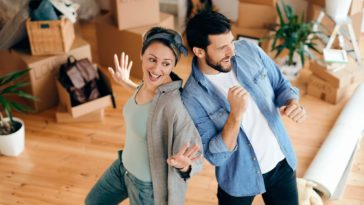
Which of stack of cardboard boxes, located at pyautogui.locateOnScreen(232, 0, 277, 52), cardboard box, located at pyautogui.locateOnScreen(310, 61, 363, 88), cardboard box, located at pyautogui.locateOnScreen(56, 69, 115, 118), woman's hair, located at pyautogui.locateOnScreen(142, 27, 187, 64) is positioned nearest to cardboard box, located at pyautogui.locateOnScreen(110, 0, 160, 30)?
cardboard box, located at pyautogui.locateOnScreen(56, 69, 115, 118)

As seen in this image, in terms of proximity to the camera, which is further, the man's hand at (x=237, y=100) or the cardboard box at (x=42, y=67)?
the cardboard box at (x=42, y=67)

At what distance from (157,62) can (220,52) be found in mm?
234

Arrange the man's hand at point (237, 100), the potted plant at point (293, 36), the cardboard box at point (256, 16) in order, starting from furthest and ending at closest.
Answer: the cardboard box at point (256, 16)
the potted plant at point (293, 36)
the man's hand at point (237, 100)

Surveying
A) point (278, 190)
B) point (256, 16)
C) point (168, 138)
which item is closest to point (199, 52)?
point (168, 138)

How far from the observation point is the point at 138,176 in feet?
7.04

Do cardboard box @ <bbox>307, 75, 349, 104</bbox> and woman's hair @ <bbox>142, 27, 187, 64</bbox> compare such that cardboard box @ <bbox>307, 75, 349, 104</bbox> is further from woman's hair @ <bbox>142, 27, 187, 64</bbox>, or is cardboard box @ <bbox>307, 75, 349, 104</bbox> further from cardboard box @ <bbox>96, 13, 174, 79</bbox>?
woman's hair @ <bbox>142, 27, 187, 64</bbox>

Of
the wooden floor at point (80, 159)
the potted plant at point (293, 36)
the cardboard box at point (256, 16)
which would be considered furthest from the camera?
the cardboard box at point (256, 16)

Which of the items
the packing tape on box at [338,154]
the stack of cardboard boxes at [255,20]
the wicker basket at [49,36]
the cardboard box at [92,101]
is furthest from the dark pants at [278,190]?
the stack of cardboard boxes at [255,20]

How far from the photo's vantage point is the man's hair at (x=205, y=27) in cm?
192

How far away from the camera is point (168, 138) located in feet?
6.59

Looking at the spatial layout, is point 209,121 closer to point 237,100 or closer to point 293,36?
point 237,100

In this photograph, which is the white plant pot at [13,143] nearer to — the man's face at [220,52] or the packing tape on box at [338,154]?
the packing tape on box at [338,154]

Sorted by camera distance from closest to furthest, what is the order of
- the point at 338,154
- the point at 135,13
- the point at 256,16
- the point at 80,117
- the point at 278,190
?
the point at 278,190 → the point at 338,154 → the point at 80,117 → the point at 135,13 → the point at 256,16

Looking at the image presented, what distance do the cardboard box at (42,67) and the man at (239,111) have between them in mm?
2067
